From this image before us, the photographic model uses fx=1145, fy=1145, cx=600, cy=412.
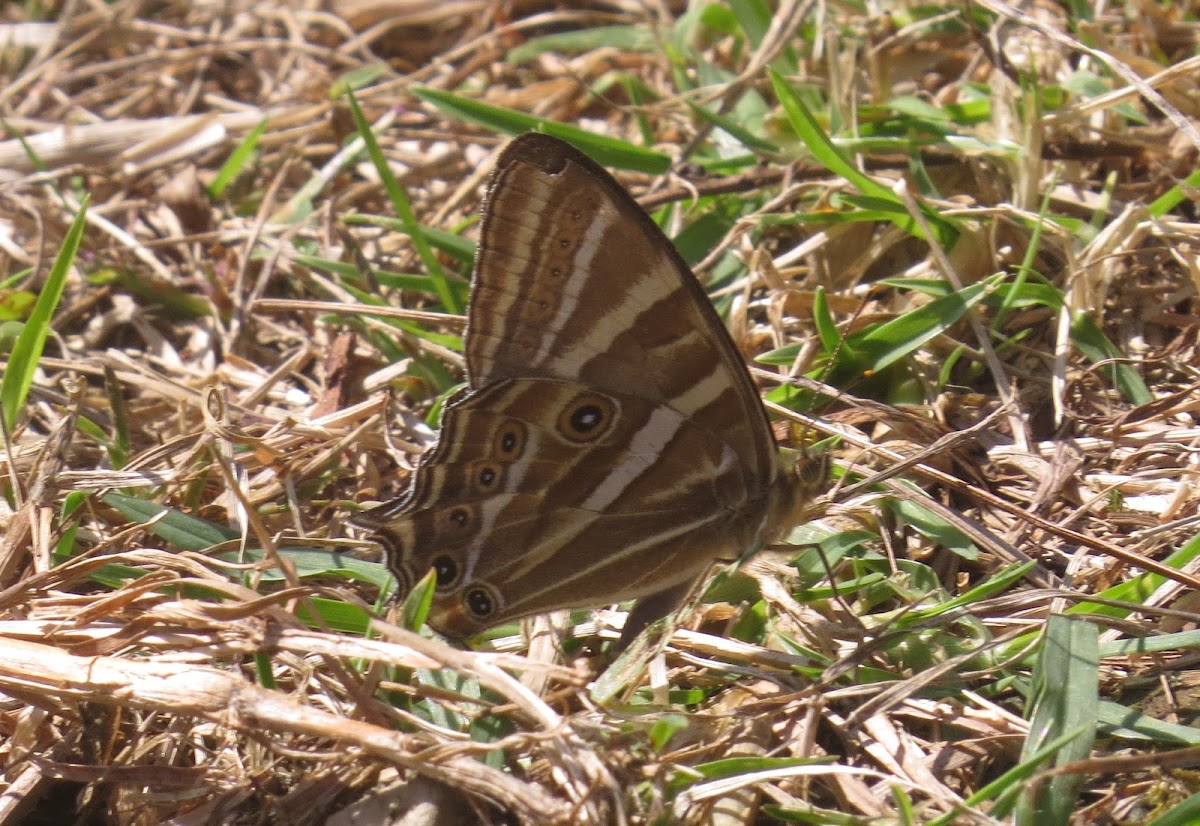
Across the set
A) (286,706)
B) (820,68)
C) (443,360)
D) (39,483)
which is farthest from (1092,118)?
(39,483)

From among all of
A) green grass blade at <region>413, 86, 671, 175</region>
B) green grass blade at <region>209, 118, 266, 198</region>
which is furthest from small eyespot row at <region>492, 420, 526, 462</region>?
green grass blade at <region>209, 118, 266, 198</region>

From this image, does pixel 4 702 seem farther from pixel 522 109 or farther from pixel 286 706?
pixel 522 109

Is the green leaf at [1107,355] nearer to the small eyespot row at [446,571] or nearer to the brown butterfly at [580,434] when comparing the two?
the brown butterfly at [580,434]

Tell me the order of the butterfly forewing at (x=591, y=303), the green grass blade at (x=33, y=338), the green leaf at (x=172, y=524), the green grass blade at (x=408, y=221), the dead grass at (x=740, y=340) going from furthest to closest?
the green grass blade at (x=408, y=221) < the green grass blade at (x=33, y=338) < the green leaf at (x=172, y=524) < the butterfly forewing at (x=591, y=303) < the dead grass at (x=740, y=340)

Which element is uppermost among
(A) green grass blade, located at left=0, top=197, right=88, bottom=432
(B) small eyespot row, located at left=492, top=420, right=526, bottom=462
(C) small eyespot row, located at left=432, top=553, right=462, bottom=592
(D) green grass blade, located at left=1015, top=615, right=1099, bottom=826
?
(A) green grass blade, located at left=0, top=197, right=88, bottom=432

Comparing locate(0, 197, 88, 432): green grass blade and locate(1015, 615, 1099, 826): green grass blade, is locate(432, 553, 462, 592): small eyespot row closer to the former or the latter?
locate(1015, 615, 1099, 826): green grass blade

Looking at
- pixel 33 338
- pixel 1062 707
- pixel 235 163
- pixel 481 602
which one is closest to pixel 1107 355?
pixel 1062 707

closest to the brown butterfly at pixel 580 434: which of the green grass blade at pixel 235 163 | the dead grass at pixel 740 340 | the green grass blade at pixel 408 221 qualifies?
the dead grass at pixel 740 340
